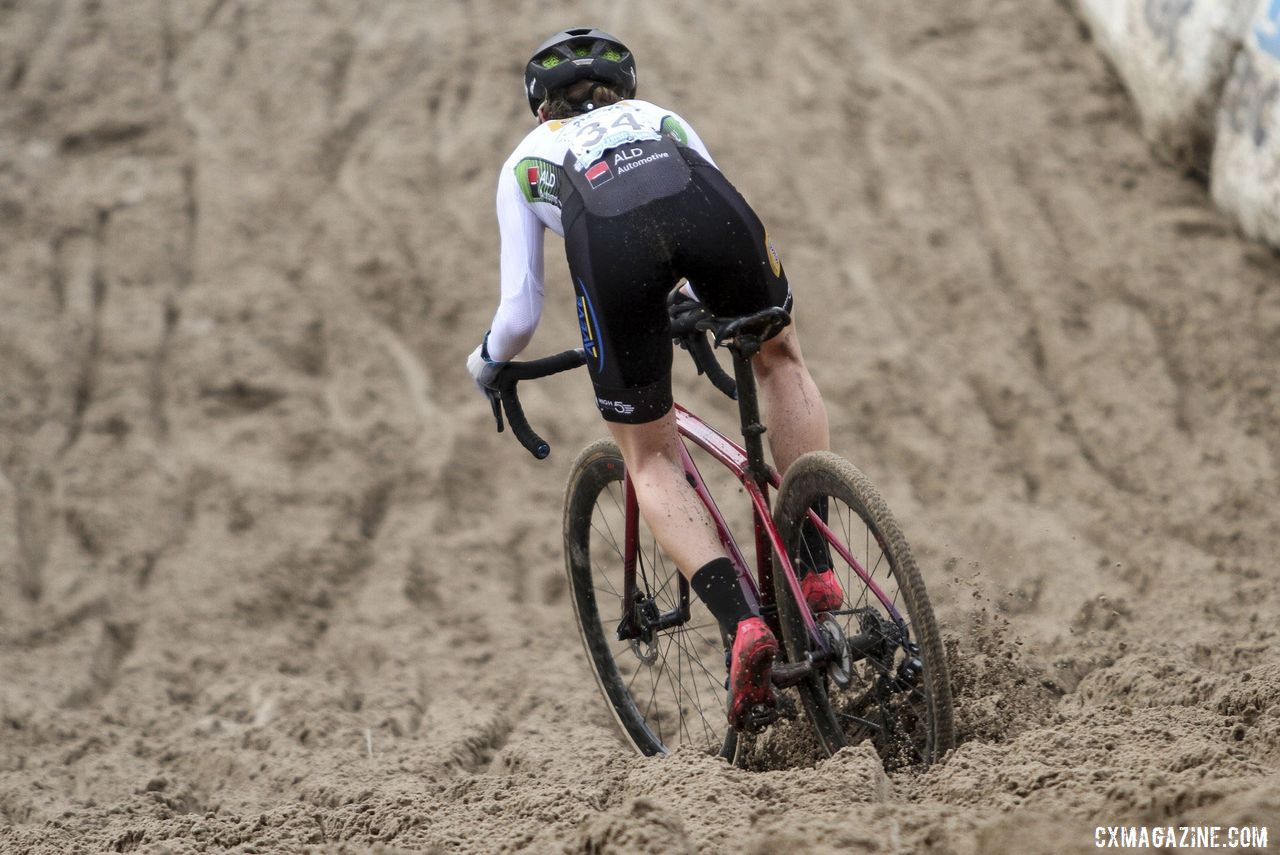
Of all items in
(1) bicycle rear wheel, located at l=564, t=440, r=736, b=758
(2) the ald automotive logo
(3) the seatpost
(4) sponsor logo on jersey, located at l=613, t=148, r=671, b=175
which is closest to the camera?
(3) the seatpost

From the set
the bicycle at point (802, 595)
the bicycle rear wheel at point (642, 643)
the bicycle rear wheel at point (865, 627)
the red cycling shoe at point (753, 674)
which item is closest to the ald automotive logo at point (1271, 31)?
the bicycle rear wheel at point (642, 643)

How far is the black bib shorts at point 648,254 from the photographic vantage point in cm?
320

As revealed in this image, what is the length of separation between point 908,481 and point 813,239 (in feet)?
6.36

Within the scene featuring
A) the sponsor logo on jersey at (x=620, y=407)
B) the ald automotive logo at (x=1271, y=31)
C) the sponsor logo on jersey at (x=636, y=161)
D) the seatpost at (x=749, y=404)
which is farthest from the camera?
the ald automotive logo at (x=1271, y=31)

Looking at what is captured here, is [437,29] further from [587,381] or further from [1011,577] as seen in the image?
[1011,577]

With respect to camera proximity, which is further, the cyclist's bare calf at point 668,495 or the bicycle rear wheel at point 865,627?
the cyclist's bare calf at point 668,495

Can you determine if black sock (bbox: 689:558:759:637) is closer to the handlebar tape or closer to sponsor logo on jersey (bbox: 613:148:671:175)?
the handlebar tape

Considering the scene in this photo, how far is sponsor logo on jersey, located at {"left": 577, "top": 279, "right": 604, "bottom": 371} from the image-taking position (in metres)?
3.28

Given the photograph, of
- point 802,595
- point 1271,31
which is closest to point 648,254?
point 802,595

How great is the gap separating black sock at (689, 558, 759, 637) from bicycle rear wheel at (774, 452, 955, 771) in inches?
5.5

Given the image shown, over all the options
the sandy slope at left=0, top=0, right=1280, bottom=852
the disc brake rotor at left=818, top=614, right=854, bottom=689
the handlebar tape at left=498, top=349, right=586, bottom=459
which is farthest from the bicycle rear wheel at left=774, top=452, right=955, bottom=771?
the handlebar tape at left=498, top=349, right=586, bottom=459

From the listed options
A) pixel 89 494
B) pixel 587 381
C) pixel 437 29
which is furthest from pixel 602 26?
pixel 89 494

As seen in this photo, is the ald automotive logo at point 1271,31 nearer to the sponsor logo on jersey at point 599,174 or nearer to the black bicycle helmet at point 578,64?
the black bicycle helmet at point 578,64

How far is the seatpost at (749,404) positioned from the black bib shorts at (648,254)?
20 cm
